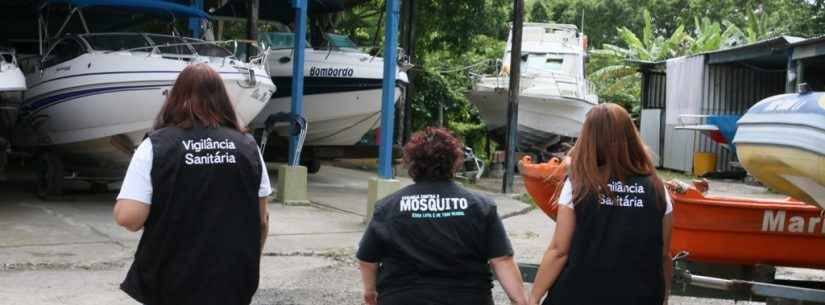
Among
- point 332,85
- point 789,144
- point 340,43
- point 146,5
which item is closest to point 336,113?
point 332,85

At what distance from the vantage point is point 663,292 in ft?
14.1

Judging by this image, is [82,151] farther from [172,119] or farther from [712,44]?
[712,44]

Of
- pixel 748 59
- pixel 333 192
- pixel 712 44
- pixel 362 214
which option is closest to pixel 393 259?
pixel 362 214

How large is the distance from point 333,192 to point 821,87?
38.1ft

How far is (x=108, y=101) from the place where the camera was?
464 inches

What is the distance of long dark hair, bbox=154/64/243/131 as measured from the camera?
3848 mm

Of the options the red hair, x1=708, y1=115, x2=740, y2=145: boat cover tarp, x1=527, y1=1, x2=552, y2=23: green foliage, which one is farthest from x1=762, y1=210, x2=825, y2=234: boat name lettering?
x1=527, y1=1, x2=552, y2=23: green foliage

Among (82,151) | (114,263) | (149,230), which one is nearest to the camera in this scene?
(149,230)

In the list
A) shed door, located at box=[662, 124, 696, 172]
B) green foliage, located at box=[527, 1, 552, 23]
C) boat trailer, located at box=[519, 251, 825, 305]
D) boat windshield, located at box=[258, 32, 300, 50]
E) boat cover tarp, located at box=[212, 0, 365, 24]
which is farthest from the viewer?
green foliage, located at box=[527, 1, 552, 23]

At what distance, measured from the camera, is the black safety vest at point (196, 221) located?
379 cm

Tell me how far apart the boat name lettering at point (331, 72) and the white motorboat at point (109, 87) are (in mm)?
3431

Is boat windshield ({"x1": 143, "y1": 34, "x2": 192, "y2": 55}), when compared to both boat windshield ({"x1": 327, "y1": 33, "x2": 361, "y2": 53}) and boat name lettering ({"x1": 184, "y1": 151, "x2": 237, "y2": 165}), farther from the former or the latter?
boat name lettering ({"x1": 184, "y1": 151, "x2": 237, "y2": 165})

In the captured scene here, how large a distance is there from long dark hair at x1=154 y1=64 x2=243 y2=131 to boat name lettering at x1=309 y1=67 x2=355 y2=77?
12.3 m

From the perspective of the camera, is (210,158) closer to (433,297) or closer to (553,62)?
(433,297)
